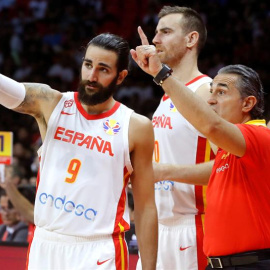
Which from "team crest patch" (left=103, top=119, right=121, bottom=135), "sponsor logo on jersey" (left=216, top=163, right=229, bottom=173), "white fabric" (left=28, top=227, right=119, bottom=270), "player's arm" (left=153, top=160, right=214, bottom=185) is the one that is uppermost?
"team crest patch" (left=103, top=119, right=121, bottom=135)

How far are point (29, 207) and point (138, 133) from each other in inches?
134

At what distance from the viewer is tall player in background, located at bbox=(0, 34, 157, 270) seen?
13.0ft

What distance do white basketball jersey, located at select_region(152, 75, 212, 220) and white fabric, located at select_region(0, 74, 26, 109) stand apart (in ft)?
4.88

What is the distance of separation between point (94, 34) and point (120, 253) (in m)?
10.8

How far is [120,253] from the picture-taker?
4.09m

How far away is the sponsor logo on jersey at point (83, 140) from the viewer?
4055 mm

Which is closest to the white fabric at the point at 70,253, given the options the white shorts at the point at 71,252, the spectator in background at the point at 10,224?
the white shorts at the point at 71,252

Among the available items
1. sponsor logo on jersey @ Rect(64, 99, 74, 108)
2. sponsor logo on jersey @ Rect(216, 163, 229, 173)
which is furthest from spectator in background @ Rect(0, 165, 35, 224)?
sponsor logo on jersey @ Rect(216, 163, 229, 173)

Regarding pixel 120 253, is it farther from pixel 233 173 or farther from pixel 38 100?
pixel 38 100

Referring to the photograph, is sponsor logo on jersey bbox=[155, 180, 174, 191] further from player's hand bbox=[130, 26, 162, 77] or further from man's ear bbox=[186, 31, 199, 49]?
player's hand bbox=[130, 26, 162, 77]

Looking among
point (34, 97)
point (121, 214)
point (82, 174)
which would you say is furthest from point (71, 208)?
point (34, 97)

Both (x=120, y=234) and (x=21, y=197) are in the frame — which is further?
(x=21, y=197)

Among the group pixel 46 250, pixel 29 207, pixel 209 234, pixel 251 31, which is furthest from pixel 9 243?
pixel 251 31

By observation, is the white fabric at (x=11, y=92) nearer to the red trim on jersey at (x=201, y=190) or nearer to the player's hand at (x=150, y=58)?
the player's hand at (x=150, y=58)
